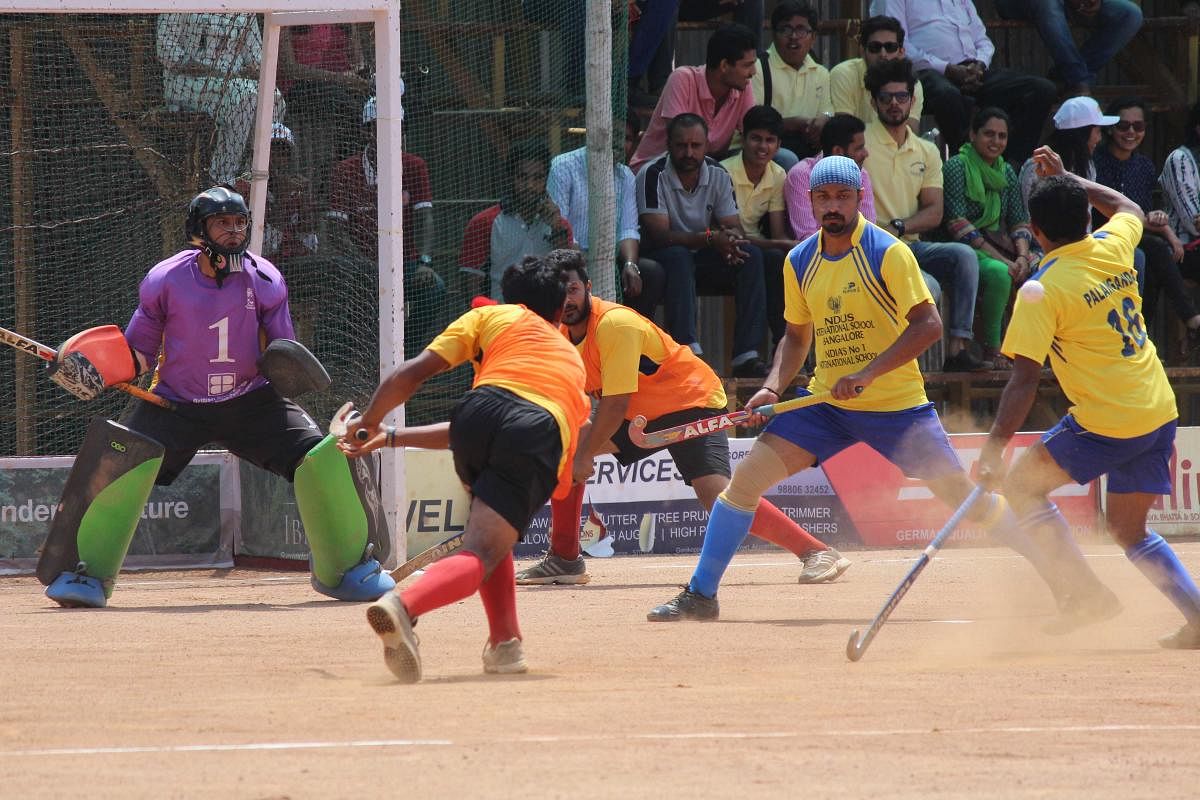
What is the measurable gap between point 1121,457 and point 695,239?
19.4ft

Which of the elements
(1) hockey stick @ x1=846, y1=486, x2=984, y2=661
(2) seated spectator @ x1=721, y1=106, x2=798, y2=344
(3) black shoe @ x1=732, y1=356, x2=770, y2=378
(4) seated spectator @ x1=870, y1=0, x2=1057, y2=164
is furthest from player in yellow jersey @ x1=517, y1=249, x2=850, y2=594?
(4) seated spectator @ x1=870, y1=0, x2=1057, y2=164

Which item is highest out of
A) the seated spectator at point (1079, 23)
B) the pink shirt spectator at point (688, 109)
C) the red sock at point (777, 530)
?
the seated spectator at point (1079, 23)

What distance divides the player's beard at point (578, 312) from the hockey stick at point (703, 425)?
0.60 m

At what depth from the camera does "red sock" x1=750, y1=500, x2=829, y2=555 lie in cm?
893

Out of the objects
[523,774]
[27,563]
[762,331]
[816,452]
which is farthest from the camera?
[762,331]

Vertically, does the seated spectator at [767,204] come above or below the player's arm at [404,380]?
above

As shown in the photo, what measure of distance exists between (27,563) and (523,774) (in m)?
7.39

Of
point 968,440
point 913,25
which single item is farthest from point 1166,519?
point 913,25

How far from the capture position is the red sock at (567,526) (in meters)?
9.62

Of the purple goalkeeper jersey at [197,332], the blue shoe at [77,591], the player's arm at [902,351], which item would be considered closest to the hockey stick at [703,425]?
the player's arm at [902,351]

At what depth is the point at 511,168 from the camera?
12219 millimetres

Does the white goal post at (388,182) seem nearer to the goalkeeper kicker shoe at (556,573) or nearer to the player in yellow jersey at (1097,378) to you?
the goalkeeper kicker shoe at (556,573)

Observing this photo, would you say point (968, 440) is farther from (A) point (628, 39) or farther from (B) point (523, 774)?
(B) point (523, 774)

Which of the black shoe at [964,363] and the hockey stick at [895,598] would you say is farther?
the black shoe at [964,363]
